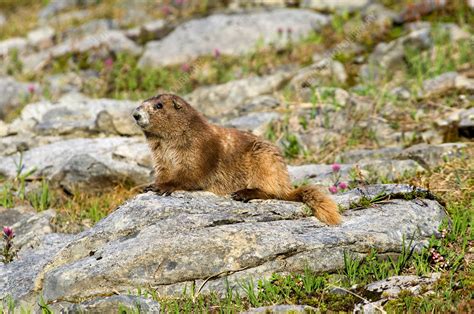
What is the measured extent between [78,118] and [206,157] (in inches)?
210

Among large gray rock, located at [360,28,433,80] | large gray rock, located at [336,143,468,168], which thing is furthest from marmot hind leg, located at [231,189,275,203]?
large gray rock, located at [360,28,433,80]

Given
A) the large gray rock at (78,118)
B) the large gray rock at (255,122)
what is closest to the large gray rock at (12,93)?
the large gray rock at (78,118)

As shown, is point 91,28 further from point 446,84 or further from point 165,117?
point 165,117

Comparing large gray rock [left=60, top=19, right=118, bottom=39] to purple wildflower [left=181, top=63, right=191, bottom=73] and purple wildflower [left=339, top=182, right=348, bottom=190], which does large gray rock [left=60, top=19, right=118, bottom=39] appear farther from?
purple wildflower [left=339, top=182, right=348, bottom=190]

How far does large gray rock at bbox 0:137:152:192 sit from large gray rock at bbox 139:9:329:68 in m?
4.11

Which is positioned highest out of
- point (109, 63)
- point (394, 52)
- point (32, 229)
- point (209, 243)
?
point (394, 52)

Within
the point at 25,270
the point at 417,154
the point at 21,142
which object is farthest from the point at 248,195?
the point at 21,142

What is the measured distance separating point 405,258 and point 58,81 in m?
9.88

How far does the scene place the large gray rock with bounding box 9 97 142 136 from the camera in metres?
11.7

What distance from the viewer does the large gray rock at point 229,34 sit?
14.8 metres

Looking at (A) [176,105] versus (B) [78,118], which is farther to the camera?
(B) [78,118]

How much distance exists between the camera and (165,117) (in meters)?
7.93

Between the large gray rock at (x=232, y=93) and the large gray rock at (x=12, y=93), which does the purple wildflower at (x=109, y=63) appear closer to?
the large gray rock at (x=12, y=93)

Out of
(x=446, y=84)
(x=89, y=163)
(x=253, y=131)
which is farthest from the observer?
(x=446, y=84)
